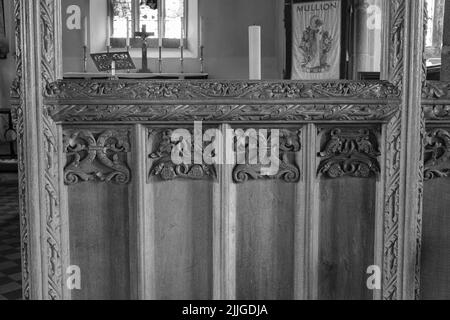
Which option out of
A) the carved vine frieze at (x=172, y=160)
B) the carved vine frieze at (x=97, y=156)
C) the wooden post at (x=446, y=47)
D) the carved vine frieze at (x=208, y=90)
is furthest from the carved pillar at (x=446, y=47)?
the carved vine frieze at (x=97, y=156)

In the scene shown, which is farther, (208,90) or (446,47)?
(446,47)

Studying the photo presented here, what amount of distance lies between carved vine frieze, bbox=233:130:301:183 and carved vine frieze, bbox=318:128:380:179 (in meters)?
0.08

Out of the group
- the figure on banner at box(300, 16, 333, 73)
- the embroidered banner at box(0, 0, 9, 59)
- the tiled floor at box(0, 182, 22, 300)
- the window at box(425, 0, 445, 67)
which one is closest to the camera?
the tiled floor at box(0, 182, 22, 300)

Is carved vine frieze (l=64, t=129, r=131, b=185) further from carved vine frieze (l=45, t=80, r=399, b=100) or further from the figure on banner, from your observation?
the figure on banner

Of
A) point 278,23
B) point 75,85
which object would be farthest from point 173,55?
point 75,85

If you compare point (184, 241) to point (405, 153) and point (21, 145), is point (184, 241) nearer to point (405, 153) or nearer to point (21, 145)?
point (21, 145)

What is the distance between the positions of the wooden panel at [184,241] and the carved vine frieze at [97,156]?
159 mm

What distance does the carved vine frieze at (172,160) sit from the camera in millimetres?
1428

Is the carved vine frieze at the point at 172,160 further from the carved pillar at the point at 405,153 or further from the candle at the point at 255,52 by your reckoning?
the carved pillar at the point at 405,153

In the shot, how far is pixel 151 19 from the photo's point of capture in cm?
948

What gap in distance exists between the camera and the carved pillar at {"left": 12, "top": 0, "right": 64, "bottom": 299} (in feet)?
4.52

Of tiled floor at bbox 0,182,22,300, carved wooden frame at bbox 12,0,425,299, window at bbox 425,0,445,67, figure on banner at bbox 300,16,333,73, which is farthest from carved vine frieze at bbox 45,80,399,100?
figure on banner at bbox 300,16,333,73

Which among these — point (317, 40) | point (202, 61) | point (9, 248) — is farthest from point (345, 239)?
point (202, 61)

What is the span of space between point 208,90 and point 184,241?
46cm
